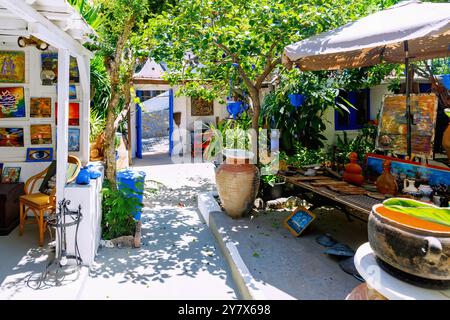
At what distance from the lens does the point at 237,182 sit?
5355mm

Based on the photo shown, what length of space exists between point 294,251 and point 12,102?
15.9ft

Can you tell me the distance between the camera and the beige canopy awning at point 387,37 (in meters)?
3.21

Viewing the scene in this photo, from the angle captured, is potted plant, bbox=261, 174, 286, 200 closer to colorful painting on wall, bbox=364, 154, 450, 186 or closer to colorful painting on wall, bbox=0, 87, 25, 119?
colorful painting on wall, bbox=364, 154, 450, 186

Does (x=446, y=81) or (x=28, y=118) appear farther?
(x=446, y=81)

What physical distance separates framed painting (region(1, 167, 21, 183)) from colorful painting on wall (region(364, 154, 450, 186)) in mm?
5293

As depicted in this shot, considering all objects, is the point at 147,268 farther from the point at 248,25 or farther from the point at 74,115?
the point at 248,25

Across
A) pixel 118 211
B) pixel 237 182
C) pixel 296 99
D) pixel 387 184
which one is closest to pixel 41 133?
pixel 118 211

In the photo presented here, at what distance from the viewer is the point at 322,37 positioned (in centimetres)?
420

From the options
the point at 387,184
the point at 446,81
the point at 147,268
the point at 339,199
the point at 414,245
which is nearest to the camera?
the point at 414,245

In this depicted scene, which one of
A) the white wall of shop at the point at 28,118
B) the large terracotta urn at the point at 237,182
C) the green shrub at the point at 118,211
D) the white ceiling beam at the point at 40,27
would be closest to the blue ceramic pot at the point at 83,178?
the green shrub at the point at 118,211

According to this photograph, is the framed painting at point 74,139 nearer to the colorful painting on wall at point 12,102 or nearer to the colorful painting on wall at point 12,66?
the colorful painting on wall at point 12,102

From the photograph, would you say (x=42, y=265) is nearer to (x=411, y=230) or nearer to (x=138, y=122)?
(x=411, y=230)

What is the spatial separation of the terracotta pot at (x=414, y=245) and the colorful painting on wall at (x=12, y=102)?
5641 mm

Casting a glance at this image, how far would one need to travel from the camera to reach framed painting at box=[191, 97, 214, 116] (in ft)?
42.6
